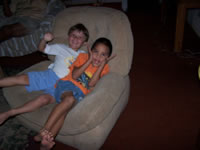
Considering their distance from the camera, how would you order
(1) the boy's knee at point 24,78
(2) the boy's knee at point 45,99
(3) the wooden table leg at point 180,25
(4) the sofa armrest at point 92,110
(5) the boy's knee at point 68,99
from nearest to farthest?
(4) the sofa armrest at point 92,110
(5) the boy's knee at point 68,99
(2) the boy's knee at point 45,99
(1) the boy's knee at point 24,78
(3) the wooden table leg at point 180,25

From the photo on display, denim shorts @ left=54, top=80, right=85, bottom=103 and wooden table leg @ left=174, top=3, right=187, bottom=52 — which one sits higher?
wooden table leg @ left=174, top=3, right=187, bottom=52

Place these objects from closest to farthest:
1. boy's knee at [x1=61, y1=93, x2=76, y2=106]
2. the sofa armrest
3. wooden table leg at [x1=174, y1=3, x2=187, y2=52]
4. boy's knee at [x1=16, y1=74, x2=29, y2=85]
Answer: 1. the sofa armrest
2. boy's knee at [x1=61, y1=93, x2=76, y2=106]
3. boy's knee at [x1=16, y1=74, x2=29, y2=85]
4. wooden table leg at [x1=174, y1=3, x2=187, y2=52]

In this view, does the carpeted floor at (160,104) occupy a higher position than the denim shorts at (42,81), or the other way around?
the denim shorts at (42,81)

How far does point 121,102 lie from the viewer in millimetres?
1593

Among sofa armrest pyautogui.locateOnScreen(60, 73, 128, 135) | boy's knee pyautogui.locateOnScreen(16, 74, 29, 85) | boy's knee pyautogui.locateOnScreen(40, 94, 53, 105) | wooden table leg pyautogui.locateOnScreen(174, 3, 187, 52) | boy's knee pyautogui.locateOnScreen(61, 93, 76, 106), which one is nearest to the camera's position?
sofa armrest pyautogui.locateOnScreen(60, 73, 128, 135)

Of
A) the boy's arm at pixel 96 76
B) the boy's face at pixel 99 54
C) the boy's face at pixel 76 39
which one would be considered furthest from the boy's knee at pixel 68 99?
the boy's face at pixel 76 39

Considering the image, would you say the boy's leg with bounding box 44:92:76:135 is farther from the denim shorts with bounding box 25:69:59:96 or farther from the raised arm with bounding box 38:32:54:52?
the raised arm with bounding box 38:32:54:52

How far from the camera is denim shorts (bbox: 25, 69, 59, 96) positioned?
1.65 meters

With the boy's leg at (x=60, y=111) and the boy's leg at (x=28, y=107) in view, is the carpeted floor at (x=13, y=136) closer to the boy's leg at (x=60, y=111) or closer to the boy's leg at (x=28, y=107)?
the boy's leg at (x=28, y=107)

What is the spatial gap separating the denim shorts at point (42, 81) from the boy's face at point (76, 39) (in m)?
0.31

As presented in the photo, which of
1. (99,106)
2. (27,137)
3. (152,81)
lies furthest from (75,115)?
(152,81)

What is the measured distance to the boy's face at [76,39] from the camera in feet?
5.66

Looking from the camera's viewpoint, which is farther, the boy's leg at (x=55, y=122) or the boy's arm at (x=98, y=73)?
the boy's arm at (x=98, y=73)

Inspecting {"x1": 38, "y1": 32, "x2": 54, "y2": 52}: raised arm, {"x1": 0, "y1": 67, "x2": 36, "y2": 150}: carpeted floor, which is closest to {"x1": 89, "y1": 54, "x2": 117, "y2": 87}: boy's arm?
{"x1": 38, "y1": 32, "x2": 54, "y2": 52}: raised arm
